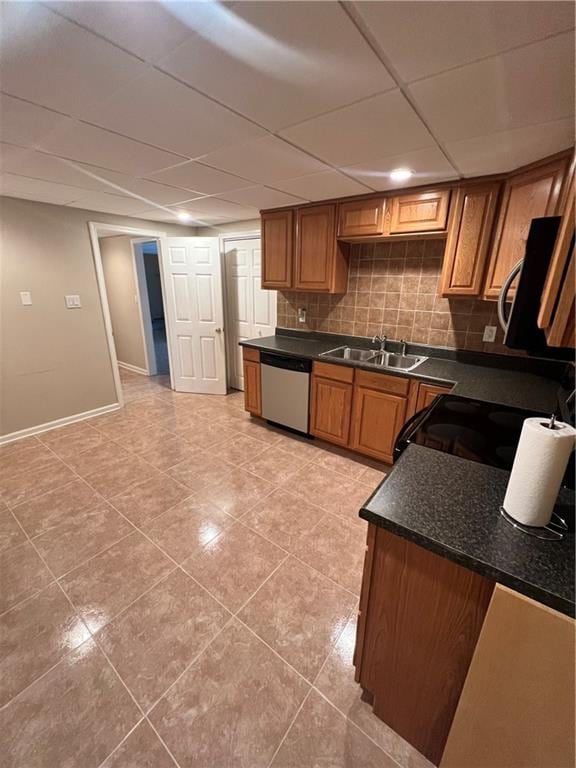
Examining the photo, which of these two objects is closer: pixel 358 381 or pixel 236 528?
pixel 236 528

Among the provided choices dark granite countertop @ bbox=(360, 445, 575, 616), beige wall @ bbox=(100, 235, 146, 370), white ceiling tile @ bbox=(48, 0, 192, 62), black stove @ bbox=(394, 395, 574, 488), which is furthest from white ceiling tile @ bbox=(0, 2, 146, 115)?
beige wall @ bbox=(100, 235, 146, 370)

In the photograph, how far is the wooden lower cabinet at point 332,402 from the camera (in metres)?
2.74

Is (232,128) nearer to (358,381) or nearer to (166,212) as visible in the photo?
(358,381)

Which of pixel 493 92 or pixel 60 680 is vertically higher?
pixel 493 92

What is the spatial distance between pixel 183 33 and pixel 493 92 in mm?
1098

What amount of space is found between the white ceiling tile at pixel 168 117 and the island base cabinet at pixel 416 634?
1.73m

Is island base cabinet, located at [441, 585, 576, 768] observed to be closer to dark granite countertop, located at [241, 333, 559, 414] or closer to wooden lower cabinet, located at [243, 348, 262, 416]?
dark granite countertop, located at [241, 333, 559, 414]

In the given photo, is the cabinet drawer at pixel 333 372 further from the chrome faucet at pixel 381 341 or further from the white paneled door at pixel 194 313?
the white paneled door at pixel 194 313

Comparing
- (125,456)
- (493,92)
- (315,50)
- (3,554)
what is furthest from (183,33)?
(125,456)

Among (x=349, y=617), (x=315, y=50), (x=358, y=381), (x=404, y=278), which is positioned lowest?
(x=349, y=617)

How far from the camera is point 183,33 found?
91cm

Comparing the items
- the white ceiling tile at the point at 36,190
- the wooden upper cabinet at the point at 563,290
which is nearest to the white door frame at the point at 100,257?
the white ceiling tile at the point at 36,190

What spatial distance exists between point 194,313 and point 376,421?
2790 millimetres

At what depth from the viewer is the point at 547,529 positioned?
0.83 meters
